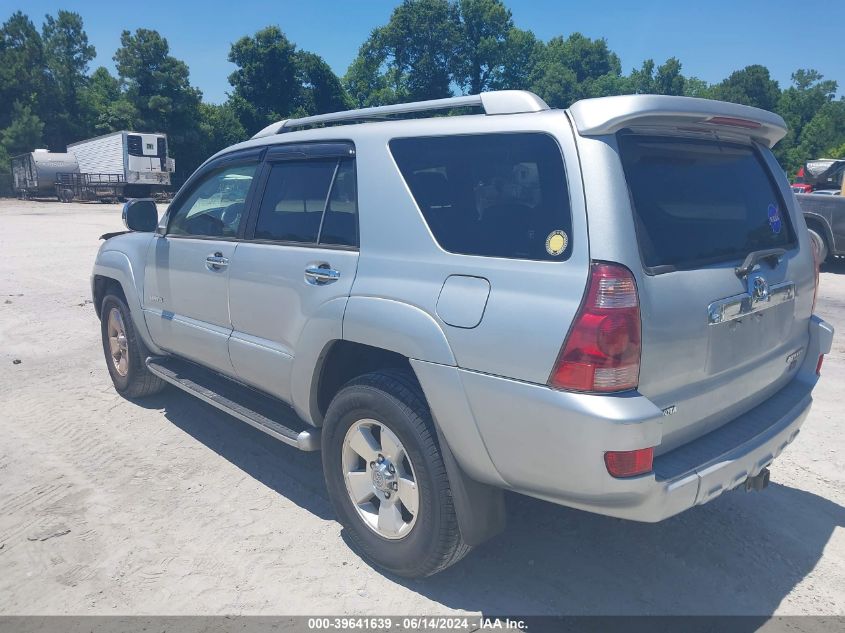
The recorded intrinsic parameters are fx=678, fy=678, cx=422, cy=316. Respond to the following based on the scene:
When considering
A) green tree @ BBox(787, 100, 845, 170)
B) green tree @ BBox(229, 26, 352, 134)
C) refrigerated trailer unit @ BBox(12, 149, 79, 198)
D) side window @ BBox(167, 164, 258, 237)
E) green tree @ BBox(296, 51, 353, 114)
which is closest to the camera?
side window @ BBox(167, 164, 258, 237)

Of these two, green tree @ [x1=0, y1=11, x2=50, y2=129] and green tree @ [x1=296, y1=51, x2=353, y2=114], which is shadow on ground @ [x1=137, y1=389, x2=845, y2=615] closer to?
green tree @ [x1=0, y1=11, x2=50, y2=129]

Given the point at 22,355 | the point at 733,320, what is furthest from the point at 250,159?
the point at 22,355

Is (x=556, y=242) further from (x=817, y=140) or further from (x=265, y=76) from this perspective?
(x=265, y=76)

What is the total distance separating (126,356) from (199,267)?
1596 millimetres

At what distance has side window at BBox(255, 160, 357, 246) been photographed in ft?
11.0

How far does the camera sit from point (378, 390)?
117 inches

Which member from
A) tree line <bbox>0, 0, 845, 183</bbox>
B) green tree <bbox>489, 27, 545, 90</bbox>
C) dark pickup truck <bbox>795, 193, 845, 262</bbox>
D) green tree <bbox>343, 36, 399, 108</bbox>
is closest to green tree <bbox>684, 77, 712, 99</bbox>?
tree line <bbox>0, 0, 845, 183</bbox>

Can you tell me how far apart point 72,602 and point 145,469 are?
1.34 m

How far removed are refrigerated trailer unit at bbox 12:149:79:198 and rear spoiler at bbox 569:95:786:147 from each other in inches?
1692

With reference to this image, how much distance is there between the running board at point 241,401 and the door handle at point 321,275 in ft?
2.55

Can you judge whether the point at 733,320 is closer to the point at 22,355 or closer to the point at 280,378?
the point at 280,378

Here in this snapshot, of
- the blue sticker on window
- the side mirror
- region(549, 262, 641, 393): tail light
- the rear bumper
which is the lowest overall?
the rear bumper

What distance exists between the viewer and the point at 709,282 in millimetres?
2637

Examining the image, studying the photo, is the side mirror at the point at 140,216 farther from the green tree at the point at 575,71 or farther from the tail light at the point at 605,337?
the green tree at the point at 575,71
